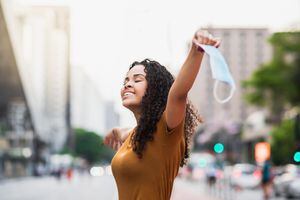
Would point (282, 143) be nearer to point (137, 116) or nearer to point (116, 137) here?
point (116, 137)

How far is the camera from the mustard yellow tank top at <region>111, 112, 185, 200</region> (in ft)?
11.1

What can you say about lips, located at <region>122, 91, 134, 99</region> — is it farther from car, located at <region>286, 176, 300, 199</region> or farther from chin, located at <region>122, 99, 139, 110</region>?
car, located at <region>286, 176, 300, 199</region>

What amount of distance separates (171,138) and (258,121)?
11234cm

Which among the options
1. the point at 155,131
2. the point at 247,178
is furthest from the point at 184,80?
the point at 247,178

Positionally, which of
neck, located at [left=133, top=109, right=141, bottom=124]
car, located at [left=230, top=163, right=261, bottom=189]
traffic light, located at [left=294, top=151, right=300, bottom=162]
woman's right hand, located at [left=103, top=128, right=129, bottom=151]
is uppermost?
neck, located at [left=133, top=109, right=141, bottom=124]

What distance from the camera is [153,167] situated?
3383 mm

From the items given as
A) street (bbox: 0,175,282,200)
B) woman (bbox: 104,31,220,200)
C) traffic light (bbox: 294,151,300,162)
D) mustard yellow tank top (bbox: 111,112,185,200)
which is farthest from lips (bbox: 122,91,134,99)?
street (bbox: 0,175,282,200)

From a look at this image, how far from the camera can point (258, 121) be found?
376 ft

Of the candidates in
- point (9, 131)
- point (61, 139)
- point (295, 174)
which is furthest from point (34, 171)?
point (61, 139)

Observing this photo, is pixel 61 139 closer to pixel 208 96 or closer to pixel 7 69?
pixel 208 96

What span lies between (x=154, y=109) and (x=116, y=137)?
2.60ft

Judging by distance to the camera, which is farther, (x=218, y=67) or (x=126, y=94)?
(x=126, y=94)

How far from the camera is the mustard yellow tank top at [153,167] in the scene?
3.38 m

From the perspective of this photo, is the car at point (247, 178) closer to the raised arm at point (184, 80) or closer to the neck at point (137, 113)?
the neck at point (137, 113)
